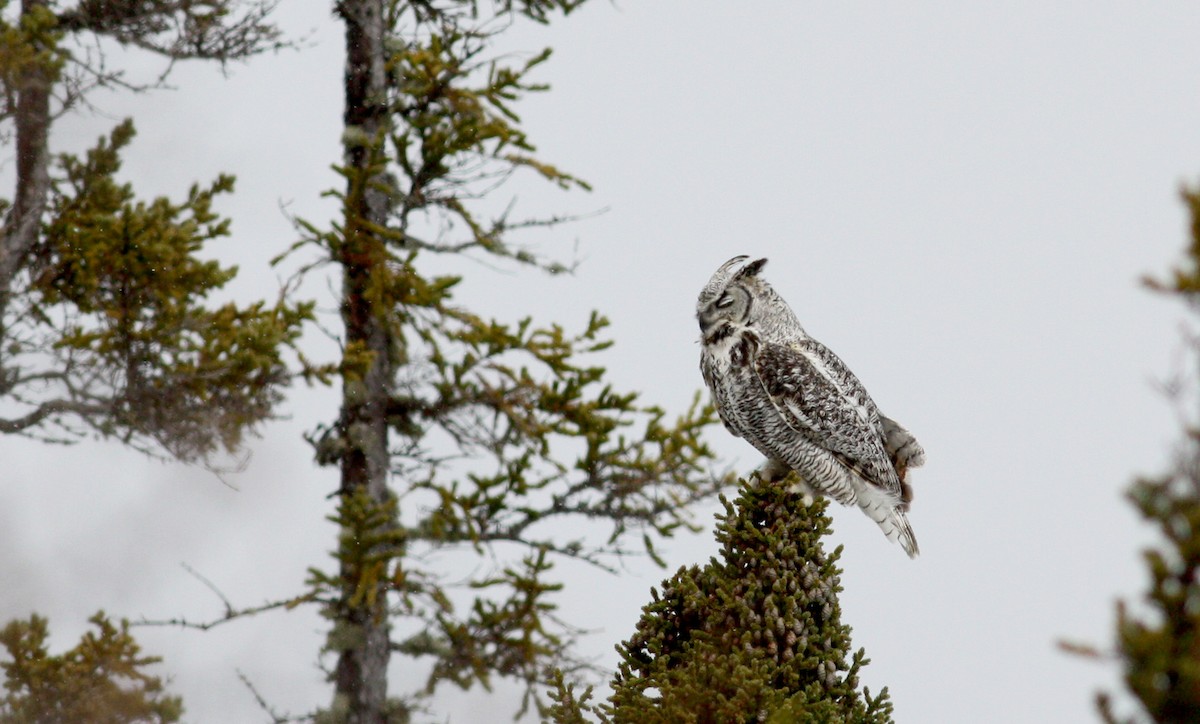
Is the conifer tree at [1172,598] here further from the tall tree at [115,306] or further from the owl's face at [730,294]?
the tall tree at [115,306]

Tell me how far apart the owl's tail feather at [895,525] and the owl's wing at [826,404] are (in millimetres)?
91

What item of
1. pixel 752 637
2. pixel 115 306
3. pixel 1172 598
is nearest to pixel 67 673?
pixel 115 306

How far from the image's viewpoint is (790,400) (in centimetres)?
440

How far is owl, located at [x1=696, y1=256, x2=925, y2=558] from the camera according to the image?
4.35 m

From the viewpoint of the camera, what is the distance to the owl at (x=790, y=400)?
14.3 feet

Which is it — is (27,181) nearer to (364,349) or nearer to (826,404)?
(364,349)

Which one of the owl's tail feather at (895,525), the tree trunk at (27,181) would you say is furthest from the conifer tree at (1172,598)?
the tree trunk at (27,181)

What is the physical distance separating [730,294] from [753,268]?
122mm

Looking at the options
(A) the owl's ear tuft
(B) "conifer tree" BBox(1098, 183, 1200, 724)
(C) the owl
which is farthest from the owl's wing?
(B) "conifer tree" BBox(1098, 183, 1200, 724)

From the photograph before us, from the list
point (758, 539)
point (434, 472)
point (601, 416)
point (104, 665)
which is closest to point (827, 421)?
point (758, 539)

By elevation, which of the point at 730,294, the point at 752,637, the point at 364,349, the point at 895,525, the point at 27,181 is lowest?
the point at 752,637

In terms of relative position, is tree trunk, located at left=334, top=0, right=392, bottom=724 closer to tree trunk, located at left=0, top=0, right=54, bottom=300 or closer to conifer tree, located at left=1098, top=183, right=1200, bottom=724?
tree trunk, located at left=0, top=0, right=54, bottom=300

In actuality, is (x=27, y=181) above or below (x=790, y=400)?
above

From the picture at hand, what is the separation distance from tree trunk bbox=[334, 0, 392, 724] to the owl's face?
338 centimetres
